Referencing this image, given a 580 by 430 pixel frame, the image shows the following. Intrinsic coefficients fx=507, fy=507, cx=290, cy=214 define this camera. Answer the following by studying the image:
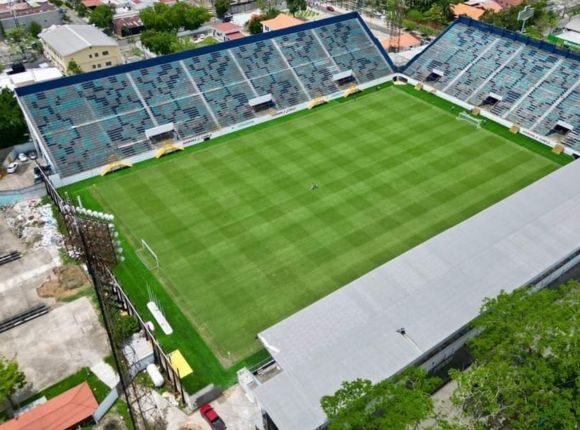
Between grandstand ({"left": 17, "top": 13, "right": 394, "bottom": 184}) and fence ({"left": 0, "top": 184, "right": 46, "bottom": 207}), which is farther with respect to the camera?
grandstand ({"left": 17, "top": 13, "right": 394, "bottom": 184})

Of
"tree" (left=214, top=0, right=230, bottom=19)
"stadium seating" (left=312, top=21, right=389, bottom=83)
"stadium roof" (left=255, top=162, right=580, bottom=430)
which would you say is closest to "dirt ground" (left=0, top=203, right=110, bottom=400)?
"stadium roof" (left=255, top=162, right=580, bottom=430)

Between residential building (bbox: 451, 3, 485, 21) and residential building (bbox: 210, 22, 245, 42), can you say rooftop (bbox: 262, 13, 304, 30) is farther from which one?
residential building (bbox: 451, 3, 485, 21)

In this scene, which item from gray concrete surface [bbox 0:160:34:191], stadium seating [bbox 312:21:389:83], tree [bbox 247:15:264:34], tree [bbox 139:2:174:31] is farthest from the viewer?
tree [bbox 247:15:264:34]

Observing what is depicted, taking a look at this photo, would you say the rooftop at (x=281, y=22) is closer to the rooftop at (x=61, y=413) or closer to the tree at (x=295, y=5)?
the tree at (x=295, y=5)

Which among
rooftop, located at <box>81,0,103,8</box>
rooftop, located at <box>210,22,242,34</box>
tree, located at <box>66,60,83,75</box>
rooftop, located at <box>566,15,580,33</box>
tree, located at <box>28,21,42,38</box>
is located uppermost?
rooftop, located at <box>81,0,103,8</box>

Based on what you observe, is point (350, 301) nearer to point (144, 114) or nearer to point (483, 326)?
point (483, 326)

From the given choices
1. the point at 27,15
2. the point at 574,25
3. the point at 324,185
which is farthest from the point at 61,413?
the point at 574,25

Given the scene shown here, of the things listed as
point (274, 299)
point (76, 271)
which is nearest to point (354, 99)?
point (274, 299)
